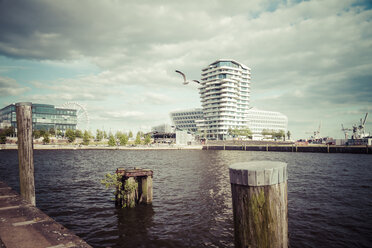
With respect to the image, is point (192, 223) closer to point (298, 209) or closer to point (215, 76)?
point (298, 209)

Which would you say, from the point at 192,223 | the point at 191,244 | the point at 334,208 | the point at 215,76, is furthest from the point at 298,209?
the point at 215,76

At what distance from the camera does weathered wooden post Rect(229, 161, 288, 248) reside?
10.5 feet

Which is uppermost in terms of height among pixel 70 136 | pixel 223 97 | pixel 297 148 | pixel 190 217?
pixel 223 97

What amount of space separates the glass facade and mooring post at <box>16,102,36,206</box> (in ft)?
567

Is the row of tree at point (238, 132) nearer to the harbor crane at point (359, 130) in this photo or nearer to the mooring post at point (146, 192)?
the harbor crane at point (359, 130)

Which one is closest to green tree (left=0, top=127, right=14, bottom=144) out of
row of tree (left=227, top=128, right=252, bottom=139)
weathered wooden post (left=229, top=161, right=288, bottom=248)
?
weathered wooden post (left=229, top=161, right=288, bottom=248)

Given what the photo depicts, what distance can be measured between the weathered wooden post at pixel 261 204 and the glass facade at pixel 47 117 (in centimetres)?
18273

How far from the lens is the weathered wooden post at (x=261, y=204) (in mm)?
3203

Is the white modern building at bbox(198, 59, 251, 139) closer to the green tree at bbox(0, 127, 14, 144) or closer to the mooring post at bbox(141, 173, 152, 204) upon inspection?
the green tree at bbox(0, 127, 14, 144)

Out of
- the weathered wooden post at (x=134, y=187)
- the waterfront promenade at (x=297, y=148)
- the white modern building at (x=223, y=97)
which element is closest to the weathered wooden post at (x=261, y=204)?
the weathered wooden post at (x=134, y=187)

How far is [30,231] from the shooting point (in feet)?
18.9

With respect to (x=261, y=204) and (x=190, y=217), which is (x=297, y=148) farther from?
(x=261, y=204)

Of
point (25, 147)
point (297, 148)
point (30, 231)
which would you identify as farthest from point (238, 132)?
point (30, 231)

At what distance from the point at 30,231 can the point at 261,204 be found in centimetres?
619
